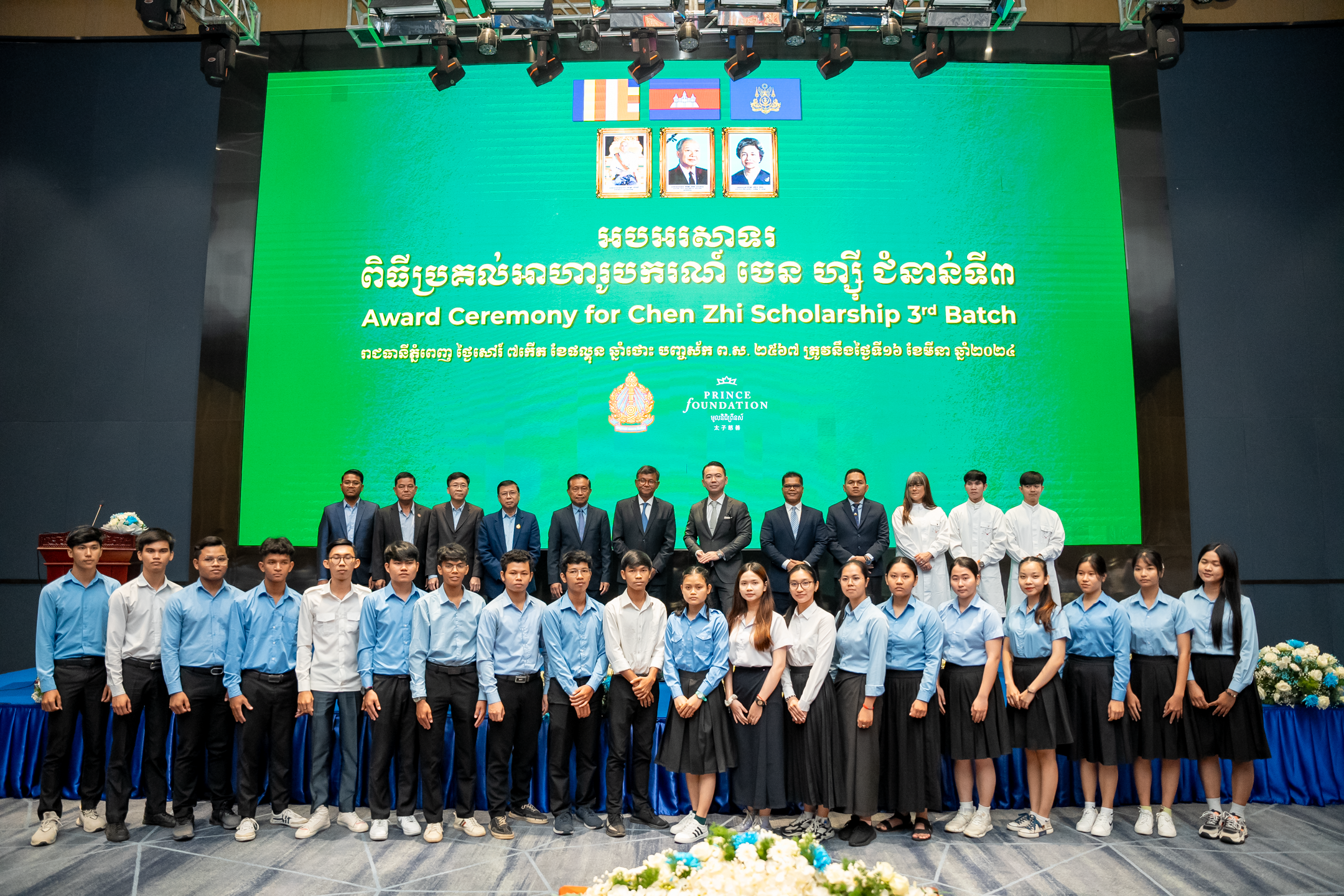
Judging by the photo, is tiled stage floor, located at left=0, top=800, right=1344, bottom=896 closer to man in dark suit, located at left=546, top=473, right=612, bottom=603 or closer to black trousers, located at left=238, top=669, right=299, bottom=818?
black trousers, located at left=238, top=669, right=299, bottom=818

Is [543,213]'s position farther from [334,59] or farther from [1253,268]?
[1253,268]

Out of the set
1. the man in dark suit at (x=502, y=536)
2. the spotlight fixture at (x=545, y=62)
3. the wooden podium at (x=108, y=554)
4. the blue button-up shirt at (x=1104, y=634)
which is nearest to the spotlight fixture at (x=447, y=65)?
the spotlight fixture at (x=545, y=62)

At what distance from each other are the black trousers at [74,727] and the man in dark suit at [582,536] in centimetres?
241

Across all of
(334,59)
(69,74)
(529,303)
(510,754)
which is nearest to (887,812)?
(510,754)

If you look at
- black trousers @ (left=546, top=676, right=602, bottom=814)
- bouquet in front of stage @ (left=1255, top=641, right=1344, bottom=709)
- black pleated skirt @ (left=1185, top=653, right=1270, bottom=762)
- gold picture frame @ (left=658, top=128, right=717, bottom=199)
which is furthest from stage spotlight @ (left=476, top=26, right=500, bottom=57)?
bouquet in front of stage @ (left=1255, top=641, right=1344, bottom=709)

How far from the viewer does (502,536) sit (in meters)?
5.45

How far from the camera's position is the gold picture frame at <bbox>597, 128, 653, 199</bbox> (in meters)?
6.33

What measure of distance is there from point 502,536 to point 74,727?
7.95ft

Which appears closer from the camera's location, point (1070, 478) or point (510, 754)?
point (510, 754)

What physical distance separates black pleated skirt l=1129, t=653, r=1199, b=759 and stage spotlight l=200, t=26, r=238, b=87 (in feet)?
23.2

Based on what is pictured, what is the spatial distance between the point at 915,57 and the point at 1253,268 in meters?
3.17

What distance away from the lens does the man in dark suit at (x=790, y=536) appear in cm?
542

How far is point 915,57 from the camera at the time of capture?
248 inches

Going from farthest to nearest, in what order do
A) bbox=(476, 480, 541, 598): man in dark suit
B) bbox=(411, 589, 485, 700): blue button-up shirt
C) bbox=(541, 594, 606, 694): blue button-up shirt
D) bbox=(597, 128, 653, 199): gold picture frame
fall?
1. bbox=(597, 128, 653, 199): gold picture frame
2. bbox=(476, 480, 541, 598): man in dark suit
3. bbox=(541, 594, 606, 694): blue button-up shirt
4. bbox=(411, 589, 485, 700): blue button-up shirt
